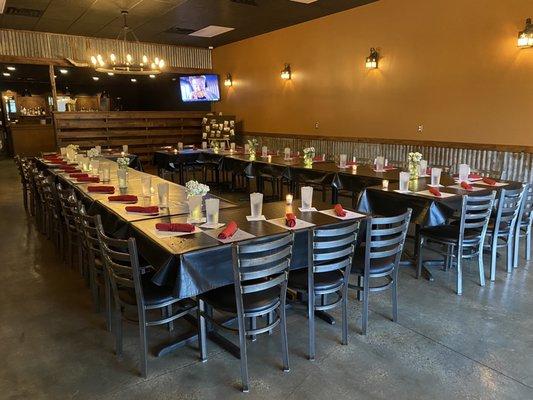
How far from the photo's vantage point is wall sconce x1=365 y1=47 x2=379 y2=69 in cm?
764

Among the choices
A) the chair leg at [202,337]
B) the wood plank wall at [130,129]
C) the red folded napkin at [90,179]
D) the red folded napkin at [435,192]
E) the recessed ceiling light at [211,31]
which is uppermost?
the recessed ceiling light at [211,31]

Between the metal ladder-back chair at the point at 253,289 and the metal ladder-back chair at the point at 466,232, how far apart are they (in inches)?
74.4

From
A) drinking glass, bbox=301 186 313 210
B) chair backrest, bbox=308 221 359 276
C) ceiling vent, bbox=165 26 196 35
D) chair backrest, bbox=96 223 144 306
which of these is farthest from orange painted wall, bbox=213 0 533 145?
chair backrest, bbox=96 223 144 306

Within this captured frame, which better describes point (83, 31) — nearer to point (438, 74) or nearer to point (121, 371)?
point (438, 74)

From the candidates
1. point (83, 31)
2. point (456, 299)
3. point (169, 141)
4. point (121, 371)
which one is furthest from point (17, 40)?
point (456, 299)

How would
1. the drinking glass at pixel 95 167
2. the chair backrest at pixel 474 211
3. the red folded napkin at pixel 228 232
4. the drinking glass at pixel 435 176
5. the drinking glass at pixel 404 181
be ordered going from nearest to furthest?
1. the red folded napkin at pixel 228 232
2. the chair backrest at pixel 474 211
3. the drinking glass at pixel 404 181
4. the drinking glass at pixel 435 176
5. the drinking glass at pixel 95 167

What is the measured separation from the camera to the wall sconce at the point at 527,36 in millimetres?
5395

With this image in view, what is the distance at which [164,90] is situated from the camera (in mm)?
15922

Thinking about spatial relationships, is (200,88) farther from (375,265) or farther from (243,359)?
(243,359)

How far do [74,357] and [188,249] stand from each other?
114 cm

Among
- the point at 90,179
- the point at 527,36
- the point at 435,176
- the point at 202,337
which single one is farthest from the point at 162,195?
the point at 527,36

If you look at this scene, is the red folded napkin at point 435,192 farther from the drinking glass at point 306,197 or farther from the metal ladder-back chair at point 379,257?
the drinking glass at point 306,197

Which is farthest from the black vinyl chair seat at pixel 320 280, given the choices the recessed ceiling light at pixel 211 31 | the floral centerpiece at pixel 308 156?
the recessed ceiling light at pixel 211 31

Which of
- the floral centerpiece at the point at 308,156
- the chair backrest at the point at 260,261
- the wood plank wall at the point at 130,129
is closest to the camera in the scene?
the chair backrest at the point at 260,261
